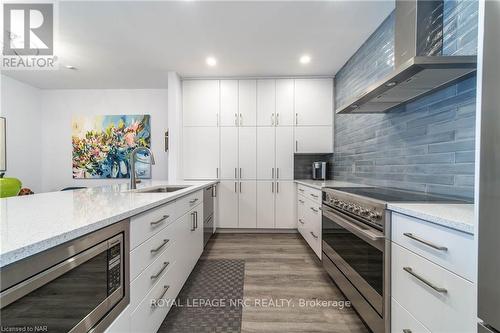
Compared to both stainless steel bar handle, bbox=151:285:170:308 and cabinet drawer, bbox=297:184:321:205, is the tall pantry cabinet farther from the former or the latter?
stainless steel bar handle, bbox=151:285:170:308

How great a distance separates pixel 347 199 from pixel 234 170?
7.05 feet

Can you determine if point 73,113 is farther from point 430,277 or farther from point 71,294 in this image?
point 430,277

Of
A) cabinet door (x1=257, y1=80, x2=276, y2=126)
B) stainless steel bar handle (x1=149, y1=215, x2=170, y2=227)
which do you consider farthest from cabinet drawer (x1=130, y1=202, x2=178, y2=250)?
cabinet door (x1=257, y1=80, x2=276, y2=126)

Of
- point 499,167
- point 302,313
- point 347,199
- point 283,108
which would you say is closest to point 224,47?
point 283,108

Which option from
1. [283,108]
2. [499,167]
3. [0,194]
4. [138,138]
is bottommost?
[0,194]

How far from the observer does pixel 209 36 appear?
2.36 m

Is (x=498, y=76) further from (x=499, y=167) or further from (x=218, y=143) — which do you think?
(x=218, y=143)

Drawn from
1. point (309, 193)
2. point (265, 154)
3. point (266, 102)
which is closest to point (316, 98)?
point (266, 102)

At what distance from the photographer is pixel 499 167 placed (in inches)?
22.4

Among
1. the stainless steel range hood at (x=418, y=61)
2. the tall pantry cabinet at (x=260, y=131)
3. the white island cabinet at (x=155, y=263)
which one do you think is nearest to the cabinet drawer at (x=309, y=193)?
the tall pantry cabinet at (x=260, y=131)

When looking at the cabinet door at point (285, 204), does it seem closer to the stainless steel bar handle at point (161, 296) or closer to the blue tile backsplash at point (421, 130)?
the blue tile backsplash at point (421, 130)

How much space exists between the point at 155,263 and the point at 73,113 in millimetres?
4403

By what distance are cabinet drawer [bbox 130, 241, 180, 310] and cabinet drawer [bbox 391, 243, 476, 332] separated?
4.28ft

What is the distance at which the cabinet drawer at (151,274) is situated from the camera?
1020 millimetres
